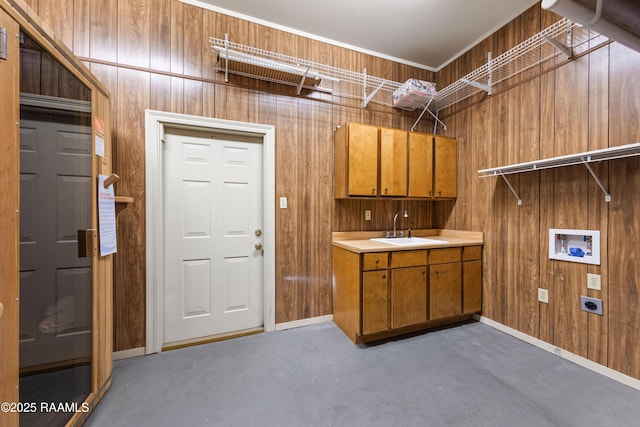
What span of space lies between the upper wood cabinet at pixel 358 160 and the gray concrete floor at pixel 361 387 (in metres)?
1.43

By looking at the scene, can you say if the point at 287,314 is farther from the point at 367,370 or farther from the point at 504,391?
the point at 504,391

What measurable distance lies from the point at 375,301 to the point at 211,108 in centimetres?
224

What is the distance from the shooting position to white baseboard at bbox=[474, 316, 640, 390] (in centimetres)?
163

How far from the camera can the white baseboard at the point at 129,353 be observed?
193 centimetres

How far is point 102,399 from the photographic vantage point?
1.52 m

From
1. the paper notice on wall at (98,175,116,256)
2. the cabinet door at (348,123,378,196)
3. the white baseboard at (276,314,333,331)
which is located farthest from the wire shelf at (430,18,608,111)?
the paper notice on wall at (98,175,116,256)

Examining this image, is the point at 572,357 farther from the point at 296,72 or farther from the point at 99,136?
the point at 99,136

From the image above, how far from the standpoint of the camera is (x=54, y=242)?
1.23m

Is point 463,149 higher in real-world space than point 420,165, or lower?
higher

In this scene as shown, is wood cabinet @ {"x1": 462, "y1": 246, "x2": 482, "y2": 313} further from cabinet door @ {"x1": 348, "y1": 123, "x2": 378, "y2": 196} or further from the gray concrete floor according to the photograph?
cabinet door @ {"x1": 348, "y1": 123, "x2": 378, "y2": 196}

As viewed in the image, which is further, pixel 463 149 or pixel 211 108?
pixel 463 149

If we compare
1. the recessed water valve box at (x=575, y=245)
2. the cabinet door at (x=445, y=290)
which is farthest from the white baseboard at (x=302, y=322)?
the recessed water valve box at (x=575, y=245)

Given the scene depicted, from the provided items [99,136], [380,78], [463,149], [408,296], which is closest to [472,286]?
[408,296]

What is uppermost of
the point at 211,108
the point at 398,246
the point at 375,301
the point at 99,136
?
the point at 211,108
